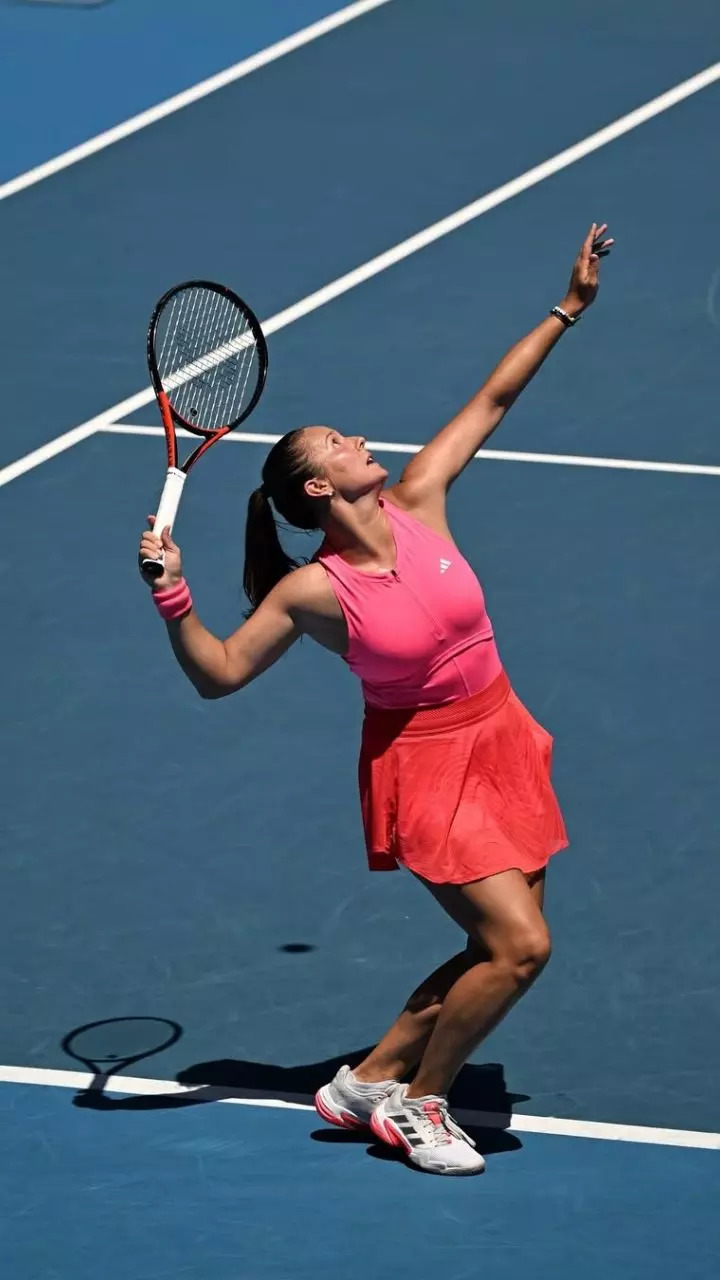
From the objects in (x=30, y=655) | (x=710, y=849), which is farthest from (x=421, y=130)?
(x=710, y=849)

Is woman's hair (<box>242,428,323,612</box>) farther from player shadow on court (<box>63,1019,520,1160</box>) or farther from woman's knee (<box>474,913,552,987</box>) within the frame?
player shadow on court (<box>63,1019,520,1160</box>)

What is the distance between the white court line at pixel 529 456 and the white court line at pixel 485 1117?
400 cm

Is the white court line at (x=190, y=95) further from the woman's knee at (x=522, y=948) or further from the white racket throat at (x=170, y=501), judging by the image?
the woman's knee at (x=522, y=948)

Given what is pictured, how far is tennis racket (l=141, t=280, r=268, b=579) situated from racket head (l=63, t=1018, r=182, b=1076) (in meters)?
1.48

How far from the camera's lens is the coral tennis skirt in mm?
6387

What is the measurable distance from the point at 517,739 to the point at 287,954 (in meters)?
1.32

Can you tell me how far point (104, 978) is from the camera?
24.5 feet

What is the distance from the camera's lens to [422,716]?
649cm

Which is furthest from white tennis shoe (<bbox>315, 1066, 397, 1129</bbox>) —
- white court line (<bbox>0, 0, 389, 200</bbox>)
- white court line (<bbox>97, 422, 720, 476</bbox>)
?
white court line (<bbox>0, 0, 389, 200</bbox>)

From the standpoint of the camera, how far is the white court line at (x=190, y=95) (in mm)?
13938

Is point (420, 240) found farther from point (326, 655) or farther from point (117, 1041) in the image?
point (117, 1041)

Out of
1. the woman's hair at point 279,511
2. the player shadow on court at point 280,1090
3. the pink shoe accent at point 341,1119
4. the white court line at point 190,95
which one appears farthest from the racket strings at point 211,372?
the white court line at point 190,95

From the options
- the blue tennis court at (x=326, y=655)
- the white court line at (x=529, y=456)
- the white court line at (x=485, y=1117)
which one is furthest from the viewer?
the white court line at (x=529, y=456)

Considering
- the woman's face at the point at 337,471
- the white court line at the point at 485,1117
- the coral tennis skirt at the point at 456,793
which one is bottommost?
the white court line at the point at 485,1117
